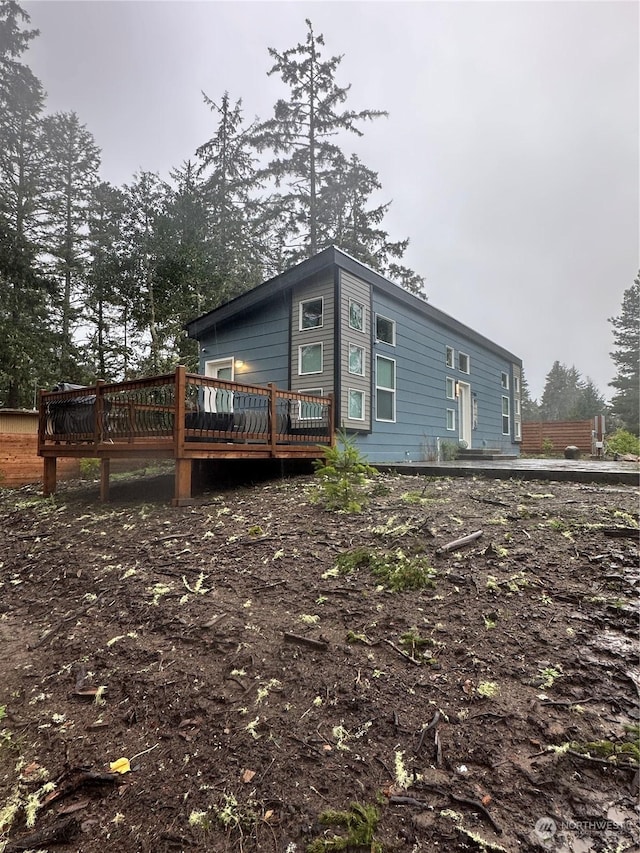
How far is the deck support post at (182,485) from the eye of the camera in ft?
16.4

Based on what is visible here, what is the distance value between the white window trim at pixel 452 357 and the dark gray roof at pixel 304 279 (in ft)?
2.39

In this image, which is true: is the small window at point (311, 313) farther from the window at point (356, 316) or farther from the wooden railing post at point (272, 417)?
the wooden railing post at point (272, 417)

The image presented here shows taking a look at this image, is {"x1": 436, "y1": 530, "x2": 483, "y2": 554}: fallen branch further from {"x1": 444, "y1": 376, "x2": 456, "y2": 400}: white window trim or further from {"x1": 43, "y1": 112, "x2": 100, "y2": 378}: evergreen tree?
{"x1": 43, "y1": 112, "x2": 100, "y2": 378}: evergreen tree

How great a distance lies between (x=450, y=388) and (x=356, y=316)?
494 centimetres

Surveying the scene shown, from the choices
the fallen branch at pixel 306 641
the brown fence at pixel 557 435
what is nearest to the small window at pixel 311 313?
the fallen branch at pixel 306 641

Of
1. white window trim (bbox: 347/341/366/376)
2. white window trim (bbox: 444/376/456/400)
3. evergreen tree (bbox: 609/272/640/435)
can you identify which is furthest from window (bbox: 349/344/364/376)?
evergreen tree (bbox: 609/272/640/435)

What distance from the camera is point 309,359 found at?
8703mm

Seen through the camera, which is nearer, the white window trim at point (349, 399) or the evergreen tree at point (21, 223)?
the white window trim at point (349, 399)

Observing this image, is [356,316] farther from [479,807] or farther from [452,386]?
[479,807]

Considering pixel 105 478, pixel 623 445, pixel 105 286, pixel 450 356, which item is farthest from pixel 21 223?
pixel 623 445

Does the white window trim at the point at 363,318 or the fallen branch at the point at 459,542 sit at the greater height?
the white window trim at the point at 363,318

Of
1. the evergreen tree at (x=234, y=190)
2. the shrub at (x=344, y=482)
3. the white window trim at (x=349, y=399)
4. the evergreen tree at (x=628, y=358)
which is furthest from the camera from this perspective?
the evergreen tree at (x=628, y=358)

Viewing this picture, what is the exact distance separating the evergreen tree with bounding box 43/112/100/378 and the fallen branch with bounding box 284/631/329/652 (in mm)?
15959

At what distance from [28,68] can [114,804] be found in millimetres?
20652
